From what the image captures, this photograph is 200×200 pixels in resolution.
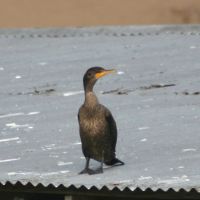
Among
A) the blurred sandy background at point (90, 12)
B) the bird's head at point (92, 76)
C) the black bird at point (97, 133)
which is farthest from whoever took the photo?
the blurred sandy background at point (90, 12)

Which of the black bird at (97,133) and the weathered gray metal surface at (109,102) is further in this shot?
the black bird at (97,133)

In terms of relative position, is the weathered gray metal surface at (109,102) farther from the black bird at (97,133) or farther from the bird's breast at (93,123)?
the bird's breast at (93,123)

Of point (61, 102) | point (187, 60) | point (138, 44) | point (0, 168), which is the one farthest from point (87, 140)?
point (138, 44)

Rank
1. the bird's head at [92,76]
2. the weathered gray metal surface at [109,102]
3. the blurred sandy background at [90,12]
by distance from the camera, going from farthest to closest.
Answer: the blurred sandy background at [90,12] → the bird's head at [92,76] → the weathered gray metal surface at [109,102]

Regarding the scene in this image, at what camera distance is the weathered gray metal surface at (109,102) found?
10.0m

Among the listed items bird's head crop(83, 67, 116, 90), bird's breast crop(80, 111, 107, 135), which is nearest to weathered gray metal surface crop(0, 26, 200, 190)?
bird's breast crop(80, 111, 107, 135)

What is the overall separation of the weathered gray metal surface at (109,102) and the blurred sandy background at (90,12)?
1.95 meters

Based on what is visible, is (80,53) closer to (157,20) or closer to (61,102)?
(61,102)

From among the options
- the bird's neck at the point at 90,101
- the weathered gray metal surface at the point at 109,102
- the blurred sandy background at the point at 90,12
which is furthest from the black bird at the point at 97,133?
the blurred sandy background at the point at 90,12

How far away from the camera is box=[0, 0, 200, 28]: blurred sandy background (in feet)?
59.9

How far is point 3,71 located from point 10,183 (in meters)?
4.40

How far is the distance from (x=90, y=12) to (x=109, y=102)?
6.01 meters

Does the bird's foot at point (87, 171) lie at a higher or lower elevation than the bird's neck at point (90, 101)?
lower

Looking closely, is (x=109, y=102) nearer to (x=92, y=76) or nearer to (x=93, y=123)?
(x=92, y=76)
